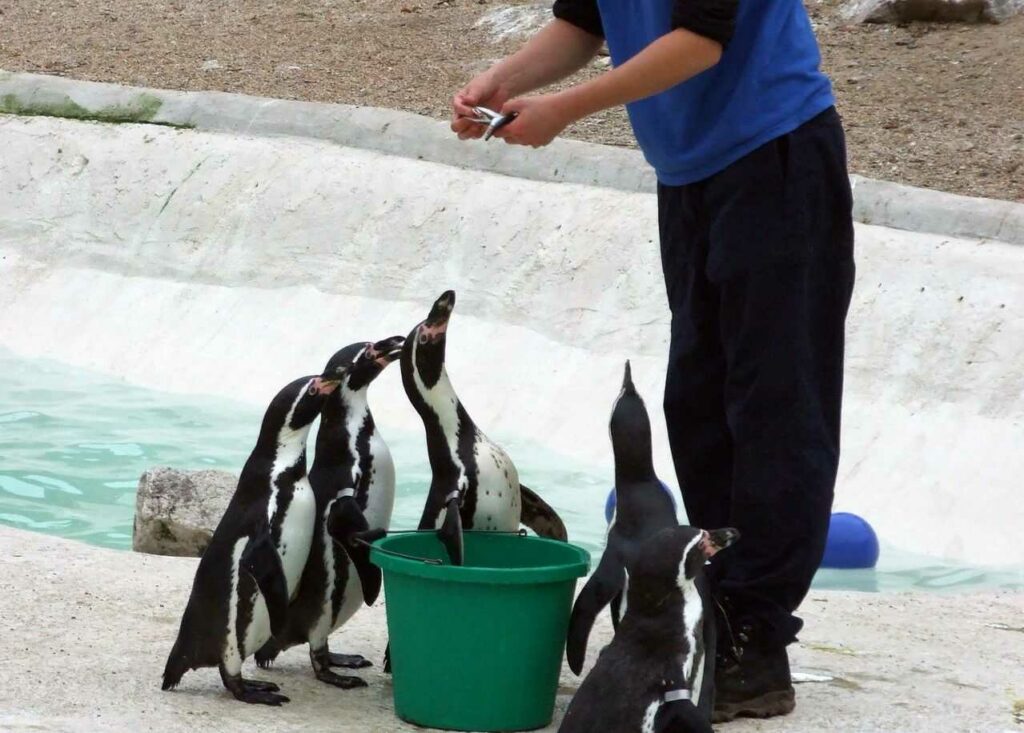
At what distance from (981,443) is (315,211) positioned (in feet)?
13.9

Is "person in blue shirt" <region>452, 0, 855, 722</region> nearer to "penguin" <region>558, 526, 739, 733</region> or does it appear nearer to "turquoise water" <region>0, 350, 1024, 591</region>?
"penguin" <region>558, 526, 739, 733</region>

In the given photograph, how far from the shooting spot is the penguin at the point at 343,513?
3.39 m

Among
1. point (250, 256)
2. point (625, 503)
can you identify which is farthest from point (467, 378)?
point (625, 503)

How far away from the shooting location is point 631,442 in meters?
3.14

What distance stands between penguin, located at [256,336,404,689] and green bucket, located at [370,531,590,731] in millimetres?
267

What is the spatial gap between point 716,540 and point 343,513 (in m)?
0.91

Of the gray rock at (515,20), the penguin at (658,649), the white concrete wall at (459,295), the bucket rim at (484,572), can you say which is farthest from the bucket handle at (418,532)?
the gray rock at (515,20)

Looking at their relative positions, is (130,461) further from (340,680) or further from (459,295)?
(340,680)

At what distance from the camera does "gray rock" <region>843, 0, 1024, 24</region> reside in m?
11.9

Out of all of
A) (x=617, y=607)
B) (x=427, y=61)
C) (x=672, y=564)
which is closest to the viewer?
(x=672, y=564)

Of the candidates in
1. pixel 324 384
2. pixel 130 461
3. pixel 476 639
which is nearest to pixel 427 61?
pixel 130 461

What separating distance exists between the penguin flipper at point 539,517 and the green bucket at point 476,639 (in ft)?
1.89

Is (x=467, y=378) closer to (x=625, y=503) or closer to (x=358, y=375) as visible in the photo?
(x=358, y=375)

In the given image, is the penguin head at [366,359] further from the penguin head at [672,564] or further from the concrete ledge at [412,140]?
the concrete ledge at [412,140]
